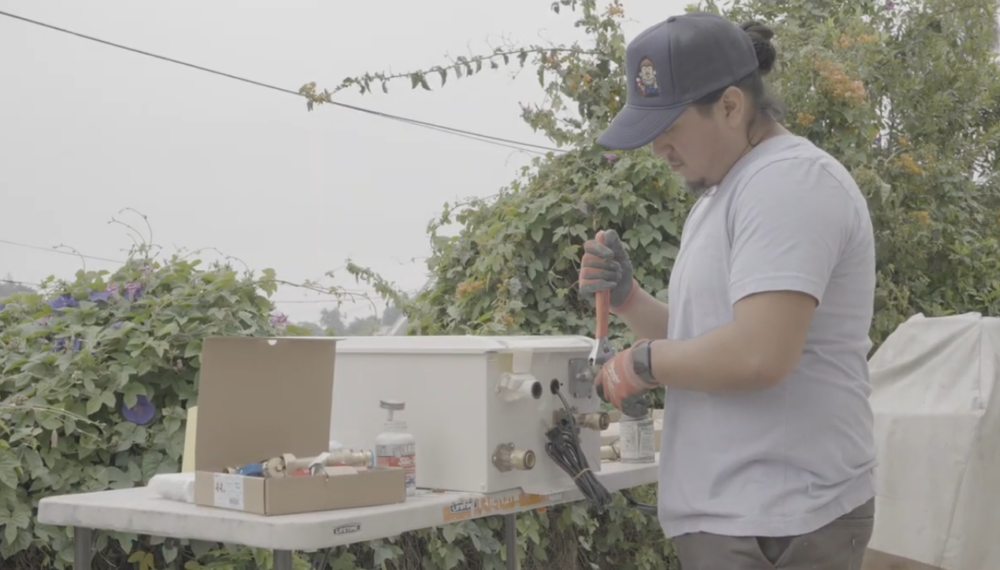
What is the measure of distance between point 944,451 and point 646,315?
1.34m

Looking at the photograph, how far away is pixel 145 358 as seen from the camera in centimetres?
244

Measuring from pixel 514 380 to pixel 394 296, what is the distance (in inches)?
69.2

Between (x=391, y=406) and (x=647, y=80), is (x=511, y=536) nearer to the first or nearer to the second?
(x=391, y=406)

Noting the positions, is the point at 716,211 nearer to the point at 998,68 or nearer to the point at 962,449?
the point at 962,449

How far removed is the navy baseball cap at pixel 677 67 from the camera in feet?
5.22

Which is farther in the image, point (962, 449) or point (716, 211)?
point (962, 449)

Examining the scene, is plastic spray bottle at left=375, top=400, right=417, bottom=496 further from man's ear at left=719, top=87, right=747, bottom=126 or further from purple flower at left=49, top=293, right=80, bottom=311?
purple flower at left=49, top=293, right=80, bottom=311

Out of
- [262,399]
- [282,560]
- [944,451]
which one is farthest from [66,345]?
[944,451]

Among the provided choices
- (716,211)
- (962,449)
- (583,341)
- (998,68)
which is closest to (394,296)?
(583,341)

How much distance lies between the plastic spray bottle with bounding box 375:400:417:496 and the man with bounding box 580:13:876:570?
1.28 feet

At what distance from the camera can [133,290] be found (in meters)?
2.55

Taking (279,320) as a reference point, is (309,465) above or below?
below

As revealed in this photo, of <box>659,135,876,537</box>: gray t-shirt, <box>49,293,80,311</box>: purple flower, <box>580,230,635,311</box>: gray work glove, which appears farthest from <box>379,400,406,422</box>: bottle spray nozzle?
<box>49,293,80,311</box>: purple flower

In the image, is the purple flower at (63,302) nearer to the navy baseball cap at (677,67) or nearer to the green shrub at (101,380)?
the green shrub at (101,380)
